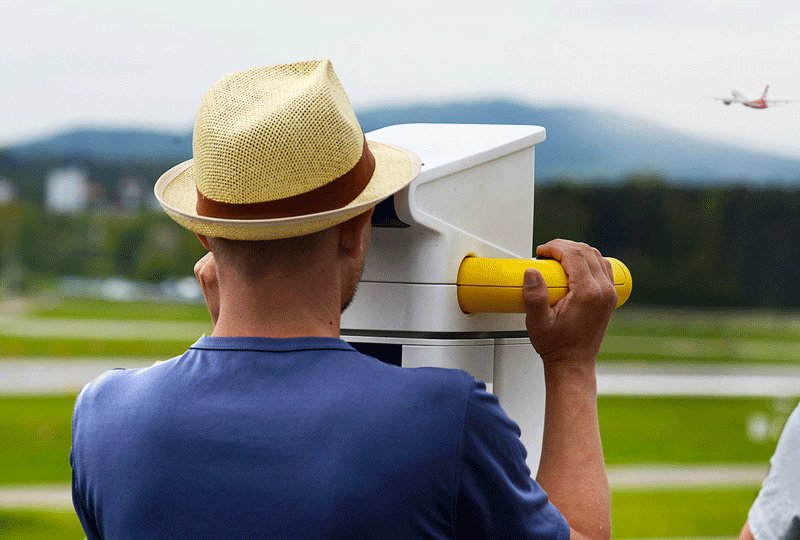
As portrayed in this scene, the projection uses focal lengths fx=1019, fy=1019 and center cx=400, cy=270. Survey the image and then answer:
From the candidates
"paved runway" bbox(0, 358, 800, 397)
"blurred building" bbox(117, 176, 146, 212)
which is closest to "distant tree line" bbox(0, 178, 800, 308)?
"blurred building" bbox(117, 176, 146, 212)

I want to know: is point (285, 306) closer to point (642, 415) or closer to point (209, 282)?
point (209, 282)

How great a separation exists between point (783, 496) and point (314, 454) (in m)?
0.84

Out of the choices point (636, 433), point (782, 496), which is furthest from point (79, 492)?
point (636, 433)

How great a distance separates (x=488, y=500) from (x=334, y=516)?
0.16 meters

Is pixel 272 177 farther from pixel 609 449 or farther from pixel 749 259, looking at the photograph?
pixel 749 259

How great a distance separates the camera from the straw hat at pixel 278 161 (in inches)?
43.8

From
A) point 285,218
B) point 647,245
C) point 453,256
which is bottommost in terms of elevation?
point 647,245

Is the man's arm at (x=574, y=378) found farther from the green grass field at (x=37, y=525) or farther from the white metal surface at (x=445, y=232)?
the green grass field at (x=37, y=525)

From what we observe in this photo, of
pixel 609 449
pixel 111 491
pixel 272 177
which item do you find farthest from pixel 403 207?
pixel 609 449

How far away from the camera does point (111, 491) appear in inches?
45.5

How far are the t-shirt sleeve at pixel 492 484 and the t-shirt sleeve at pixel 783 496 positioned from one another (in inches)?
24.2

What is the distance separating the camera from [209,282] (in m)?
1.41

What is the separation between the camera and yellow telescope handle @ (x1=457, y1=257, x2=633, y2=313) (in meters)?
1.28

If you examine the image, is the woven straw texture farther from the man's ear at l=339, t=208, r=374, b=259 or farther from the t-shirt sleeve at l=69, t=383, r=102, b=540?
the t-shirt sleeve at l=69, t=383, r=102, b=540
